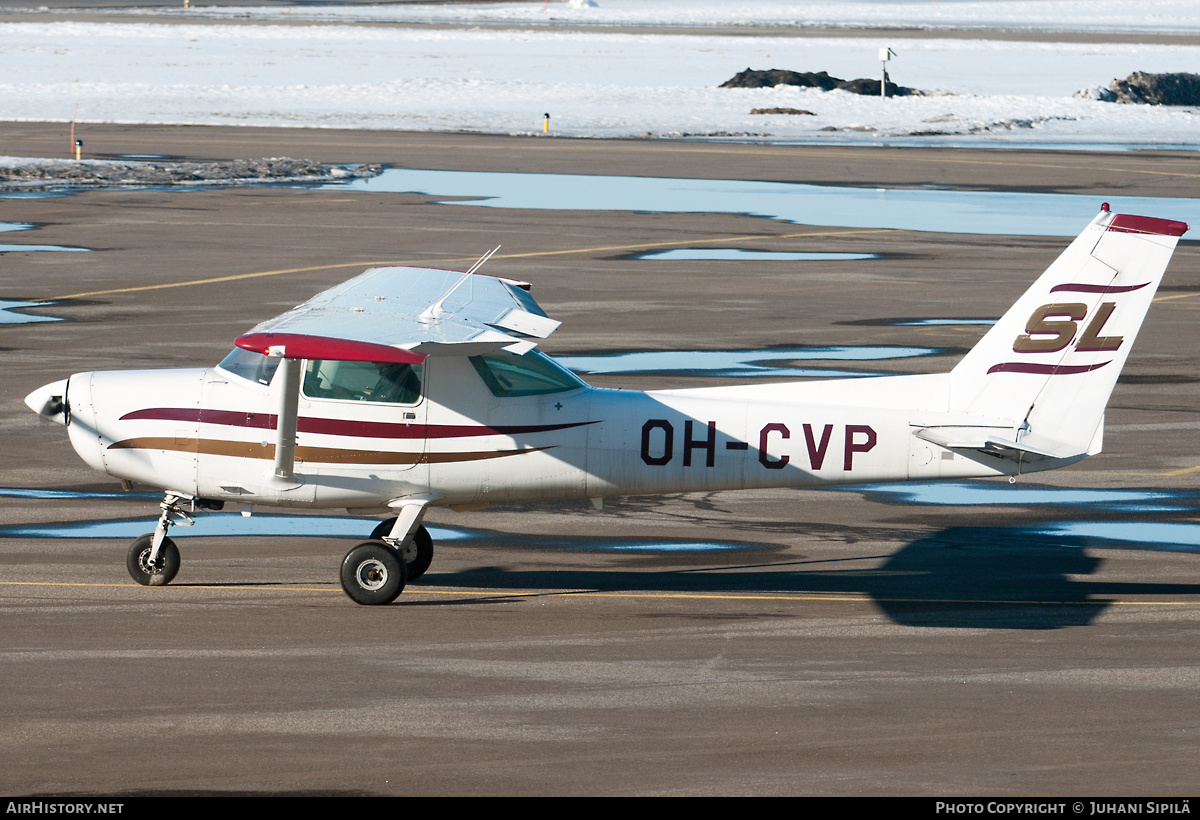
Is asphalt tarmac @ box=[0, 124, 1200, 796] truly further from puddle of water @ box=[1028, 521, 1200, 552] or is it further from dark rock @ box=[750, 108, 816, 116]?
dark rock @ box=[750, 108, 816, 116]

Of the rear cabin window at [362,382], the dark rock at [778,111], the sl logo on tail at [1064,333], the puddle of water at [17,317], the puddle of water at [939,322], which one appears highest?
the dark rock at [778,111]

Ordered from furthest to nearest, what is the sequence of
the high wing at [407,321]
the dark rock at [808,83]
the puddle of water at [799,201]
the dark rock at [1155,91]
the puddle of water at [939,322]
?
1. the dark rock at [1155,91]
2. the dark rock at [808,83]
3. the puddle of water at [799,201]
4. the puddle of water at [939,322]
5. the high wing at [407,321]

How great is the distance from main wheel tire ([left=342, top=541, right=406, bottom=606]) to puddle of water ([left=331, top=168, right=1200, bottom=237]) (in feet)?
88.9

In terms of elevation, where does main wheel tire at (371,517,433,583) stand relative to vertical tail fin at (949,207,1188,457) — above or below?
below

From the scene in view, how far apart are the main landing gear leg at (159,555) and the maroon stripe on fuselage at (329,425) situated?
0.75 m

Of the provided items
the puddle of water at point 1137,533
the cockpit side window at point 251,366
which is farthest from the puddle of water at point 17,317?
the puddle of water at point 1137,533

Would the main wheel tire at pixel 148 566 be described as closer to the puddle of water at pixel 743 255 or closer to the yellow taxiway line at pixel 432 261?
the yellow taxiway line at pixel 432 261

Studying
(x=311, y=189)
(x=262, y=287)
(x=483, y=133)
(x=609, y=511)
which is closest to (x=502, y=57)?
(x=483, y=133)

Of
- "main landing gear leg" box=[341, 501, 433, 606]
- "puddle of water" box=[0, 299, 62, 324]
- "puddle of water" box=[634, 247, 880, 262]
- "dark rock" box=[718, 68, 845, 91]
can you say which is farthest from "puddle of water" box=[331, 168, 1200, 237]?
"dark rock" box=[718, 68, 845, 91]

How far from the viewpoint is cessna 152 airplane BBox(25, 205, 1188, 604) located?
1210 cm

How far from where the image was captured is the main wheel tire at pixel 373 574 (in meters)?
12.4

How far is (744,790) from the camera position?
29.0 ft

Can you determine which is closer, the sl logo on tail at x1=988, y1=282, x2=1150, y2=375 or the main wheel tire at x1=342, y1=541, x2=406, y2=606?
the sl logo on tail at x1=988, y1=282, x2=1150, y2=375

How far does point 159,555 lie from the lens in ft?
42.0
